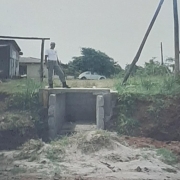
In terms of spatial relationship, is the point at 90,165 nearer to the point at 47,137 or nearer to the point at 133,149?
the point at 133,149

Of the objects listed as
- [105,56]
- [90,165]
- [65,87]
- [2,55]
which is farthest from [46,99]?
[105,56]

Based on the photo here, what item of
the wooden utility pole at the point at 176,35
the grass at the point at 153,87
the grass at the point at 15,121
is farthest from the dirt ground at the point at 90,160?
the wooden utility pole at the point at 176,35

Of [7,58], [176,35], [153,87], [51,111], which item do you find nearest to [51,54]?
[51,111]

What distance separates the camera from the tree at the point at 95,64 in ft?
133

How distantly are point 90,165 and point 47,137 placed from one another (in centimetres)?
A: 330

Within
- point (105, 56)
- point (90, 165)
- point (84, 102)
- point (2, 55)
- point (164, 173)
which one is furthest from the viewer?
point (105, 56)

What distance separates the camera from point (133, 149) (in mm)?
9703

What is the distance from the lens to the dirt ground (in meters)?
7.60

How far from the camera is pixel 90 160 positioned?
350 inches

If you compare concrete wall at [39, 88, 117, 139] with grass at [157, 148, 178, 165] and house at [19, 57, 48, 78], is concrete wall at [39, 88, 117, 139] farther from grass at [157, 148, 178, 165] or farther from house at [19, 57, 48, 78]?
house at [19, 57, 48, 78]

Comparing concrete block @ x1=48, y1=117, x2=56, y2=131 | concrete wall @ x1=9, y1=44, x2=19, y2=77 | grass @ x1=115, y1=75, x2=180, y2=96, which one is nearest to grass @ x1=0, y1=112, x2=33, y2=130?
concrete block @ x1=48, y1=117, x2=56, y2=131

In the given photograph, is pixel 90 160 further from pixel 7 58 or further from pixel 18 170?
pixel 7 58

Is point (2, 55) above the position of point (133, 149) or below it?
above

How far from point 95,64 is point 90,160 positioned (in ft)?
105
